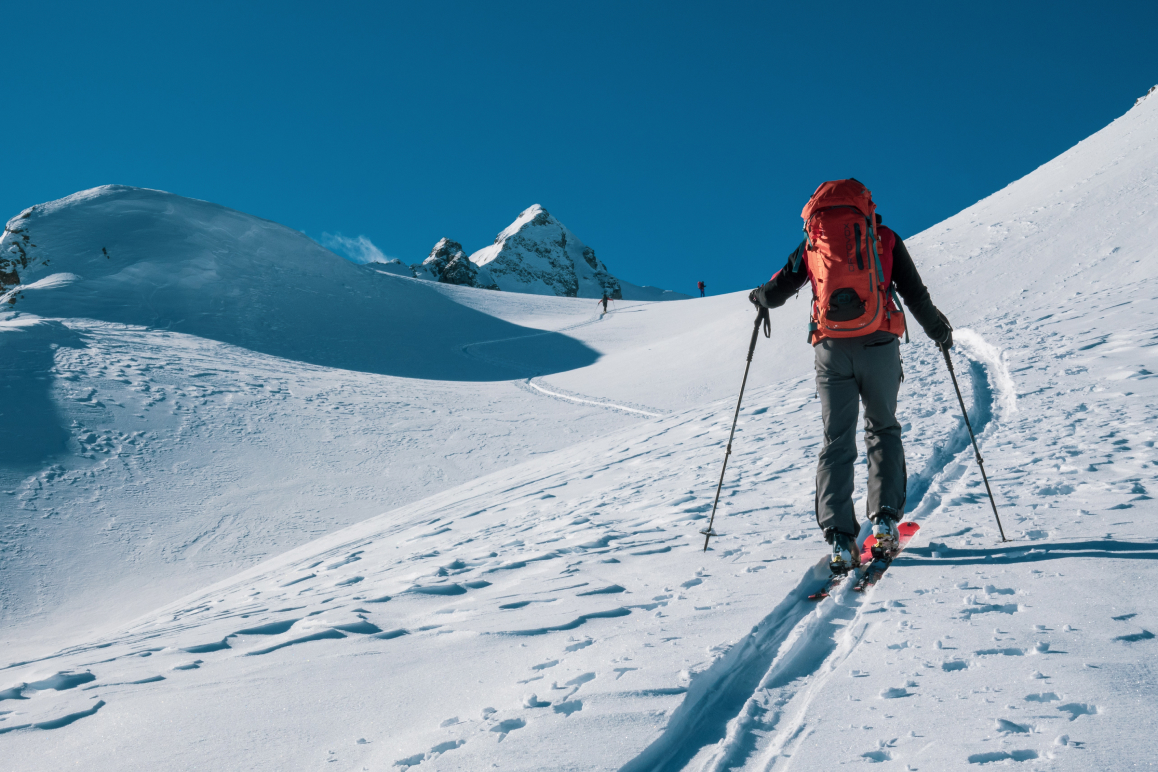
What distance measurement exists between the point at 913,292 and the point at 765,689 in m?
2.14

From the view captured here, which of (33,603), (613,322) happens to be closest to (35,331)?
(33,603)

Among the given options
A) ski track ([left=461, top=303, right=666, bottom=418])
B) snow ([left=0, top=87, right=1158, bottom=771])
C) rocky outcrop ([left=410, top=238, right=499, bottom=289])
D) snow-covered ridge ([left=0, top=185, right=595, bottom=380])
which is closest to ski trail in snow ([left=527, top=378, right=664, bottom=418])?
ski track ([left=461, top=303, right=666, bottom=418])

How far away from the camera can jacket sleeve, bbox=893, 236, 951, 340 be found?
3.34 meters

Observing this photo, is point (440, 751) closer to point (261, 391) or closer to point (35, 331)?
point (261, 391)

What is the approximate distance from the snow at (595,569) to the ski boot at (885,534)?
4.2 inches

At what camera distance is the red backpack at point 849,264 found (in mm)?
3172

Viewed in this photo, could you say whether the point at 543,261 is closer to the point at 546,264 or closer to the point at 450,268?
the point at 546,264

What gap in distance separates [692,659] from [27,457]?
1071cm

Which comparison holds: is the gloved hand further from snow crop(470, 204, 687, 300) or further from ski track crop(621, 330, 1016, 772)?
snow crop(470, 204, 687, 300)

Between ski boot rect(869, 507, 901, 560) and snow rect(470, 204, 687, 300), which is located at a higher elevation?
snow rect(470, 204, 687, 300)

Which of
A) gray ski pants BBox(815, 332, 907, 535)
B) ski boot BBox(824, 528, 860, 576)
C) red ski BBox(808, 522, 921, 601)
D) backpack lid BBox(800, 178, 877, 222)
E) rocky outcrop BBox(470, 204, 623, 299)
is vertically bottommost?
red ski BBox(808, 522, 921, 601)

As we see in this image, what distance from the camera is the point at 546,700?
7.34ft

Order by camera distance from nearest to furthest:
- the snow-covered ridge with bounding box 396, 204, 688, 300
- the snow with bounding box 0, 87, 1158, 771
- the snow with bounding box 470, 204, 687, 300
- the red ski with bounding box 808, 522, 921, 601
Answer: the snow with bounding box 0, 87, 1158, 771 < the red ski with bounding box 808, 522, 921, 601 < the snow-covered ridge with bounding box 396, 204, 688, 300 < the snow with bounding box 470, 204, 687, 300

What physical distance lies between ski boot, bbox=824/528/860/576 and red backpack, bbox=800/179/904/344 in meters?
0.94
